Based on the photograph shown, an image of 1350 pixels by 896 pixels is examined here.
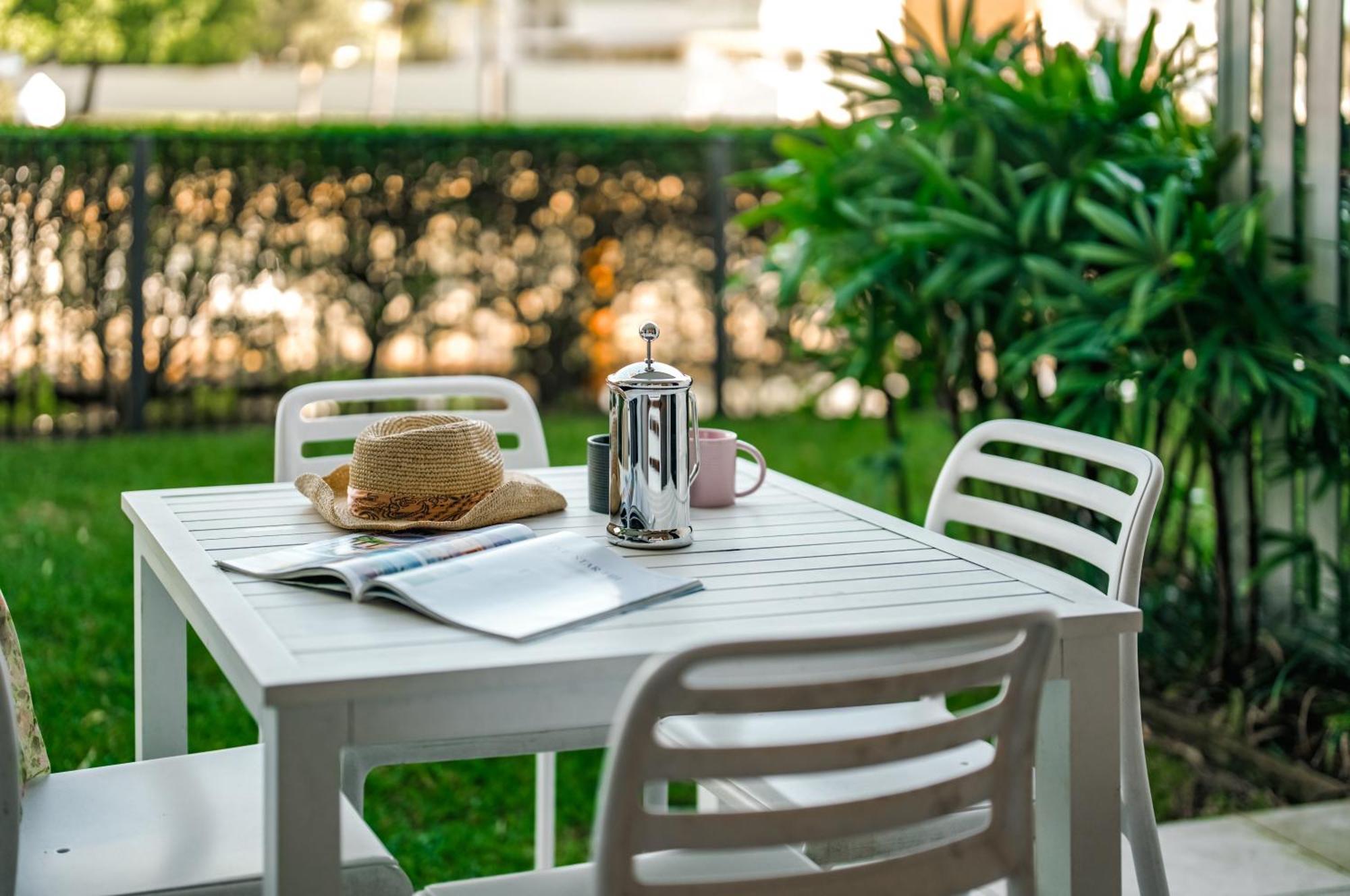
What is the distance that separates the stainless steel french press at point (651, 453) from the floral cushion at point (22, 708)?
Result: 73 cm

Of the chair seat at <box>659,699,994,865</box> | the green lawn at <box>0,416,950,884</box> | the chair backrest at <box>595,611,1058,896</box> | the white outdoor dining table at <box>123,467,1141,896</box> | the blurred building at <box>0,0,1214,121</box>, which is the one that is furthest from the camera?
the blurred building at <box>0,0,1214,121</box>

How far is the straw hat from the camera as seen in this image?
6.72 feet

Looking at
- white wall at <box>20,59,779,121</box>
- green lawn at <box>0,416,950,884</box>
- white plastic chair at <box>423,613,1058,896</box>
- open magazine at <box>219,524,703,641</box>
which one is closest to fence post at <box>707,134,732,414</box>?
green lawn at <box>0,416,950,884</box>

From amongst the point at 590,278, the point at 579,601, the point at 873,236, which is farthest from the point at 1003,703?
the point at 590,278

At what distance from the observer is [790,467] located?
19.3 ft

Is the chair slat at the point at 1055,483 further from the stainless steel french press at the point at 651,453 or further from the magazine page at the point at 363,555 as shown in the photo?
the magazine page at the point at 363,555

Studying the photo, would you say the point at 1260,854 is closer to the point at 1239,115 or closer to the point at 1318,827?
the point at 1318,827

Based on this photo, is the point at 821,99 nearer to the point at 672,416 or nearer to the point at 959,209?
the point at 959,209

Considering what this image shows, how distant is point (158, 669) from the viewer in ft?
7.21

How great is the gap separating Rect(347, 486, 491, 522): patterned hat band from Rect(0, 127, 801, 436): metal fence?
3.93 m

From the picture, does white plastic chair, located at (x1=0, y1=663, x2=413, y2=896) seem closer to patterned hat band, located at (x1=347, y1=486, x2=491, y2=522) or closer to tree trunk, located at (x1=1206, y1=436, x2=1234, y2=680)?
patterned hat band, located at (x1=347, y1=486, x2=491, y2=522)

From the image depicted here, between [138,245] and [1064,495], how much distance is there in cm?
482

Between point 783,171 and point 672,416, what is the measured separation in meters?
2.39

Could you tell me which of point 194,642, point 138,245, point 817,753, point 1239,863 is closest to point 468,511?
point 817,753
